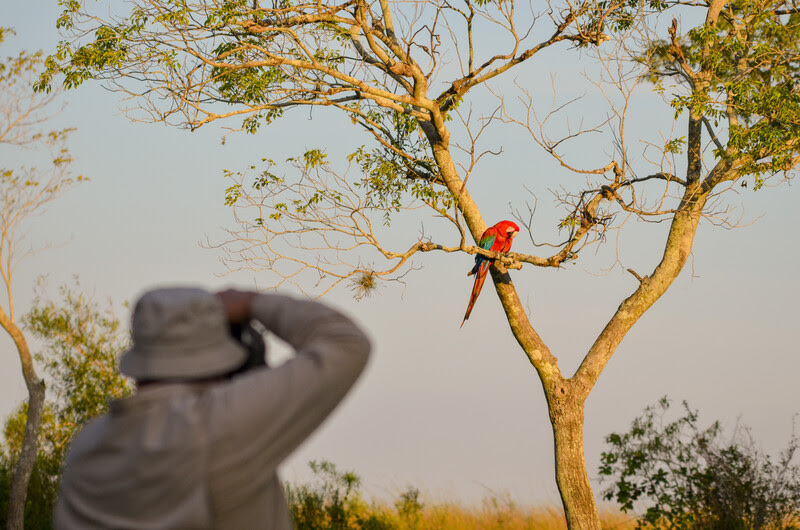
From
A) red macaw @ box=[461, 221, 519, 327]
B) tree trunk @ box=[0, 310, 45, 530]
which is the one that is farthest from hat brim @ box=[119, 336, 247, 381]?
tree trunk @ box=[0, 310, 45, 530]

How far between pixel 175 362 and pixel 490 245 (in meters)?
7.41

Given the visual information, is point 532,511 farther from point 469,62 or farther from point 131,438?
point 131,438

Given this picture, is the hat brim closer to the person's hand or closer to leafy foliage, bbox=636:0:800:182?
the person's hand

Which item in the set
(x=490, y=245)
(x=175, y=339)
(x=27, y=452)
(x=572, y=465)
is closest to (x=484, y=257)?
(x=490, y=245)

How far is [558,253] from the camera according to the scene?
8797 millimetres

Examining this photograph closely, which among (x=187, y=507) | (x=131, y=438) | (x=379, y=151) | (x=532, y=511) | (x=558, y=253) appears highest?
(x=379, y=151)

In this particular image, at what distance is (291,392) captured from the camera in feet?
4.82

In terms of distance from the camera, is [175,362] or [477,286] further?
[477,286]

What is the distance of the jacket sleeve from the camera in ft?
4.76

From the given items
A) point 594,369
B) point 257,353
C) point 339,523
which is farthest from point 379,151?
point 257,353

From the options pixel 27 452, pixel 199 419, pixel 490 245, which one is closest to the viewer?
pixel 199 419

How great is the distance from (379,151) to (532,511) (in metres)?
4.78

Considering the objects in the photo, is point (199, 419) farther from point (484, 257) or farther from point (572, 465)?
point (572, 465)

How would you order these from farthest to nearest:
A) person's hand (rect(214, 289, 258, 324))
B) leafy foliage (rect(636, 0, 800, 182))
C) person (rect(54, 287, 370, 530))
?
leafy foliage (rect(636, 0, 800, 182)), person's hand (rect(214, 289, 258, 324)), person (rect(54, 287, 370, 530))
